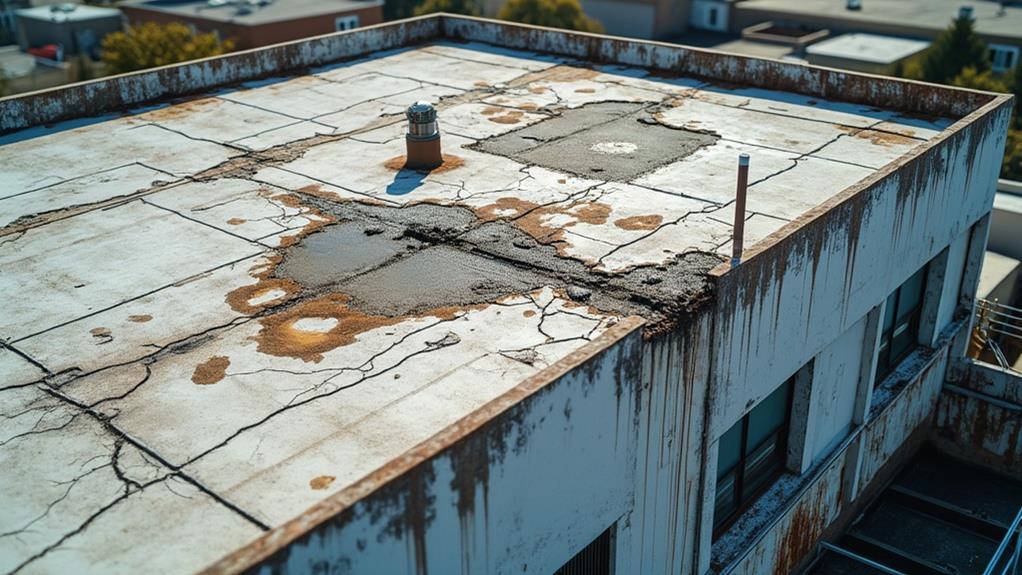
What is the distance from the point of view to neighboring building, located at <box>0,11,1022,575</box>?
→ 19.1 feet

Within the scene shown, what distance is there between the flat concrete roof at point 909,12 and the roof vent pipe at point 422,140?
3934 cm

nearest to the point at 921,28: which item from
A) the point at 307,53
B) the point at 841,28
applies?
the point at 841,28

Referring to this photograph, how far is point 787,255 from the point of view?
802 cm

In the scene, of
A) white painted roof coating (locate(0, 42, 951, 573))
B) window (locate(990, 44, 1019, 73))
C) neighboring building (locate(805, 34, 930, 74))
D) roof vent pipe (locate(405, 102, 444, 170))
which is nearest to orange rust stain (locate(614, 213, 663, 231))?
white painted roof coating (locate(0, 42, 951, 573))

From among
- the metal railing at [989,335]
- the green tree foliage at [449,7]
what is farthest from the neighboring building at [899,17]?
the metal railing at [989,335]

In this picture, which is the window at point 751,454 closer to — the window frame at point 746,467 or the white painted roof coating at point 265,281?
the window frame at point 746,467

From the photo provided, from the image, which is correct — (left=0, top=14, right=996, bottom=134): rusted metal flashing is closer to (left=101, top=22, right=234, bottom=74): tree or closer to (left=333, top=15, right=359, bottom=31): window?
(left=101, top=22, right=234, bottom=74): tree

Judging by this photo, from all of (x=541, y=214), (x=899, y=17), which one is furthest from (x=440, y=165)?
(x=899, y=17)

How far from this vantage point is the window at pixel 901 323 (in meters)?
11.8

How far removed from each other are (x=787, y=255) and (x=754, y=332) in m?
0.72

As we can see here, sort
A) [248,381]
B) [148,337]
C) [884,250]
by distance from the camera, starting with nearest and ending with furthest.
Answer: [248,381], [148,337], [884,250]

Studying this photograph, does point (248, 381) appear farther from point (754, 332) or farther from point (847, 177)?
point (847, 177)

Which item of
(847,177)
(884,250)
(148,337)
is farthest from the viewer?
(847,177)

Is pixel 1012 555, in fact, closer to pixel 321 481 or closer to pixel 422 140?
pixel 422 140
